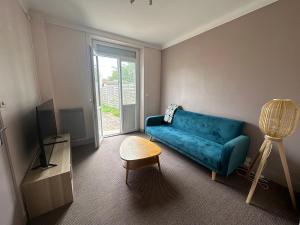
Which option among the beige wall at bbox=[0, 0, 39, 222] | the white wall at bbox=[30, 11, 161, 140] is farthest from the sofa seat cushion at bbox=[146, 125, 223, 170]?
the beige wall at bbox=[0, 0, 39, 222]

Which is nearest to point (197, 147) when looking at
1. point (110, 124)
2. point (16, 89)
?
point (16, 89)

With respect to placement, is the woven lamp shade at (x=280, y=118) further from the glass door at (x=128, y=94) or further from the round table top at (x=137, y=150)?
the glass door at (x=128, y=94)

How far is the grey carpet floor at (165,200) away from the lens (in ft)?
4.41

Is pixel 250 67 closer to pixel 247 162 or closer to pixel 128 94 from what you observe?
pixel 247 162

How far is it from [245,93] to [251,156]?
1.04m

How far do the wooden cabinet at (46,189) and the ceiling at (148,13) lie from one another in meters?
2.34

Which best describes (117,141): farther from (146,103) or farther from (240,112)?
(240,112)

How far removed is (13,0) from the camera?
159 centimetres

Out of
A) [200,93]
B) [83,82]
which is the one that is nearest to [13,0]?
[83,82]

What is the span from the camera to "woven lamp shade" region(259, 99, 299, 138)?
1.30m

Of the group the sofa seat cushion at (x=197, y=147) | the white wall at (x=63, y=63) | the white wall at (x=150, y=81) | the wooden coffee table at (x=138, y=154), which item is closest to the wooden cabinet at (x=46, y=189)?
the wooden coffee table at (x=138, y=154)

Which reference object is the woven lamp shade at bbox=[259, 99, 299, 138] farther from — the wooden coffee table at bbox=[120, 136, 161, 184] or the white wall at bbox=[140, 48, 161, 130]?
the white wall at bbox=[140, 48, 161, 130]

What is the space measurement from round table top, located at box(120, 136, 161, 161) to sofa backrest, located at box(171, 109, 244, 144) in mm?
1076

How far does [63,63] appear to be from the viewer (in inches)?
102
